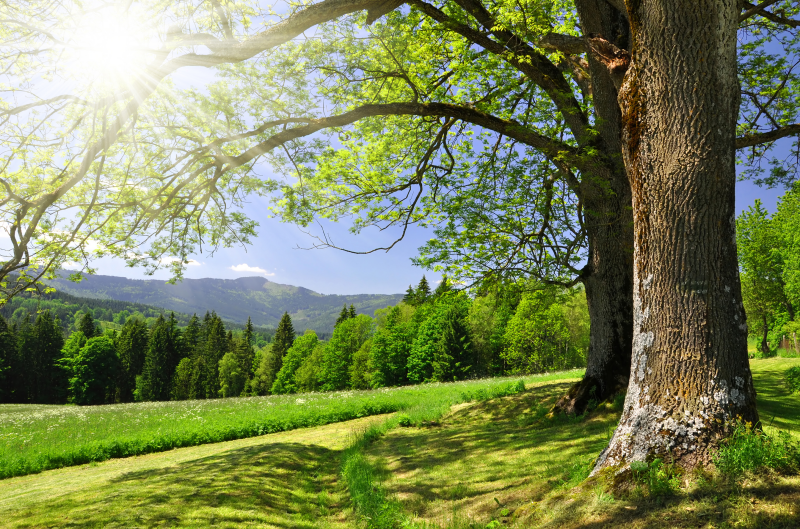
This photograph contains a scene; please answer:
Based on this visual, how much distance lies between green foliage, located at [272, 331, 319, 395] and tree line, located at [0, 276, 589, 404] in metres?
0.18

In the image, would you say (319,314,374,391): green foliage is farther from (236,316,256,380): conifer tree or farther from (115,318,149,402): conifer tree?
(115,318,149,402): conifer tree

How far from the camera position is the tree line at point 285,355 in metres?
50.9

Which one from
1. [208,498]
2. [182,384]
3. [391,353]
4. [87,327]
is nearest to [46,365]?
[87,327]

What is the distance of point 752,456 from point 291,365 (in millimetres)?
72126

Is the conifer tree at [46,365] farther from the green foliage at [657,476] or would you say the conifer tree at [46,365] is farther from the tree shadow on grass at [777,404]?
the tree shadow on grass at [777,404]

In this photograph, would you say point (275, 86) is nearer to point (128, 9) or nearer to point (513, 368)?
point (128, 9)

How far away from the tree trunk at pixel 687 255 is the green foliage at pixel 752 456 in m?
0.14

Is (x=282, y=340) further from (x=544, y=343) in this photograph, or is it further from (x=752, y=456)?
(x=752, y=456)

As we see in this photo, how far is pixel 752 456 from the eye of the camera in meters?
3.40

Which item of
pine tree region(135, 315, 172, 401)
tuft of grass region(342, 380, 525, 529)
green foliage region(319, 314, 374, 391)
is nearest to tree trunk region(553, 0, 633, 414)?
tuft of grass region(342, 380, 525, 529)

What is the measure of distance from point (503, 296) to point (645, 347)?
6.47m

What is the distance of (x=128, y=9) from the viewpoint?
5.61 metres

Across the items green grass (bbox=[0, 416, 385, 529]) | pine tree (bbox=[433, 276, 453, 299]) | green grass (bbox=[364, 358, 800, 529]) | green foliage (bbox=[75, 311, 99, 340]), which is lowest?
green foliage (bbox=[75, 311, 99, 340])

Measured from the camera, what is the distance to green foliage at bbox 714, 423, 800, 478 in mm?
3400
